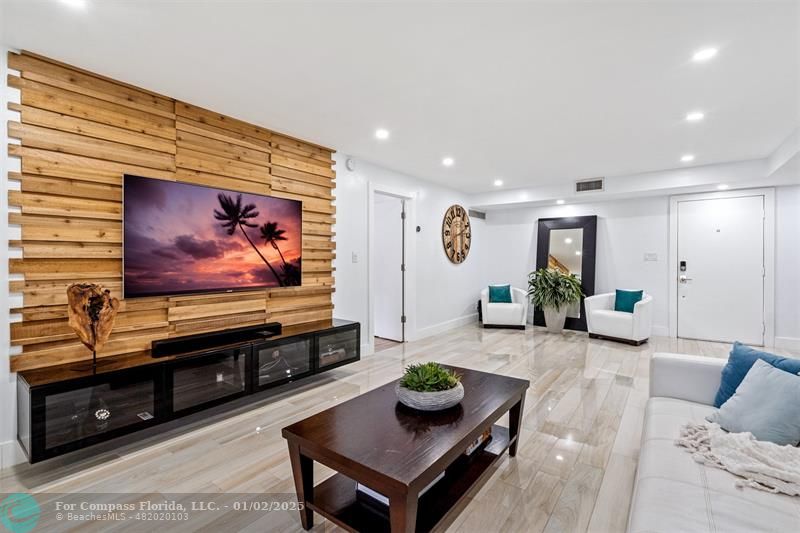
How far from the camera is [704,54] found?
7.32 feet

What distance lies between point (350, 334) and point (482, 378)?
1.79m

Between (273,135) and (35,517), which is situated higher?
(273,135)

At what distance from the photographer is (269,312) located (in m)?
3.59

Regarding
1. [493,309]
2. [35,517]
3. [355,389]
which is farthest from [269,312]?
[493,309]

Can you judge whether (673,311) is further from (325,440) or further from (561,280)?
(325,440)

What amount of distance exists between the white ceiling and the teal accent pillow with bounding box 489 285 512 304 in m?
3.19

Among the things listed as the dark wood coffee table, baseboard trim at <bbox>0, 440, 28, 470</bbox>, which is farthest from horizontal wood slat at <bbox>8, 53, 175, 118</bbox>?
the dark wood coffee table

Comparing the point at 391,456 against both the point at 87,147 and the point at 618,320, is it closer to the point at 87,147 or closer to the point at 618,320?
the point at 87,147

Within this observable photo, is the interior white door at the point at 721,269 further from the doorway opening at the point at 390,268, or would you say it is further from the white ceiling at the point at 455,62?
the doorway opening at the point at 390,268

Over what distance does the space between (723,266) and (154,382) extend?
685 centimetres

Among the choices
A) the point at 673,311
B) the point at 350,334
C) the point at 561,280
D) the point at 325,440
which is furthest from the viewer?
the point at 561,280

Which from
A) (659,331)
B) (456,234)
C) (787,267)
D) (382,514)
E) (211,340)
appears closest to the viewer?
(382,514)

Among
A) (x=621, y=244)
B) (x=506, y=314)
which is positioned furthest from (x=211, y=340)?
(x=621, y=244)

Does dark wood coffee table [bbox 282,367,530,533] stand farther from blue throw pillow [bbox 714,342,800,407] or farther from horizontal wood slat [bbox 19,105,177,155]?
horizontal wood slat [bbox 19,105,177,155]
